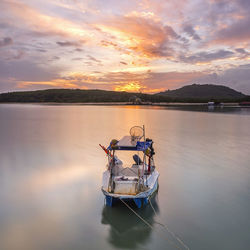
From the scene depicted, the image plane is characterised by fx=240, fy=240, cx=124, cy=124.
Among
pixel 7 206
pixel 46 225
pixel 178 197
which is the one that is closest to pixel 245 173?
pixel 178 197

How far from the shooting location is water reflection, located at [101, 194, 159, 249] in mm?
9273

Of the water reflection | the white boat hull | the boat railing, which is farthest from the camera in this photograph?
the boat railing

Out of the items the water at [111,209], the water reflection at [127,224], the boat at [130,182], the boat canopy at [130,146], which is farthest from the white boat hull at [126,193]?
the boat canopy at [130,146]

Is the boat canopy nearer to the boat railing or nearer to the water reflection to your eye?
the boat railing

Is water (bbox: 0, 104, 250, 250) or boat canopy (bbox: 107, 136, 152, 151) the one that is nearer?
water (bbox: 0, 104, 250, 250)

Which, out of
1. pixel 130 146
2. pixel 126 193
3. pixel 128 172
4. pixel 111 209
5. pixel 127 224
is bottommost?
pixel 127 224

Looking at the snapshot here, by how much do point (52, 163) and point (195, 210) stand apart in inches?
498

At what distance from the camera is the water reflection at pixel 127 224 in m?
9.27

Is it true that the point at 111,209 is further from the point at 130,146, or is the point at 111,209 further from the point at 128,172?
the point at 130,146

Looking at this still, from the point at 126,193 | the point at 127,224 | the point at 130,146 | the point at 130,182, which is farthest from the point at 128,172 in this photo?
the point at 127,224

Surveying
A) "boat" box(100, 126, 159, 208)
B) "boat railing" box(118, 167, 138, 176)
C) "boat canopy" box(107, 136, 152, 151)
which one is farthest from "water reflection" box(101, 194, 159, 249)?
"boat canopy" box(107, 136, 152, 151)

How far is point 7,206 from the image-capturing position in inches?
472

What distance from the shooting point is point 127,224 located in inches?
408

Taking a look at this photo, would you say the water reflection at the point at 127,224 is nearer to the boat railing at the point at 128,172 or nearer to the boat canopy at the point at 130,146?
the boat railing at the point at 128,172
